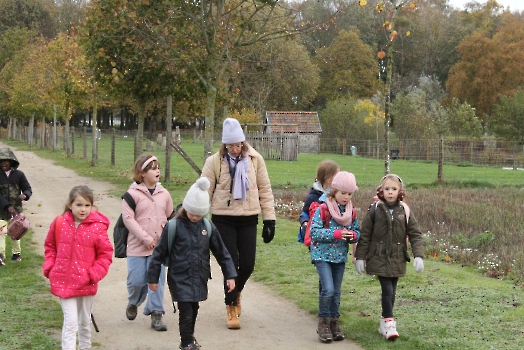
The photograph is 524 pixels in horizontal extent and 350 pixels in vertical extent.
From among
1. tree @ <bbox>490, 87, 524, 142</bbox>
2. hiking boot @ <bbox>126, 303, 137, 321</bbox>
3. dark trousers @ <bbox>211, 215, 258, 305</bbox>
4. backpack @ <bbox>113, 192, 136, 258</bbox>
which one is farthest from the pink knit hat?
tree @ <bbox>490, 87, 524, 142</bbox>

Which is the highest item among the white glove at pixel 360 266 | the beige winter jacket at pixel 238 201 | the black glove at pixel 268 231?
the beige winter jacket at pixel 238 201

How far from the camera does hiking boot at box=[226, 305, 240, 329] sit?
7559mm

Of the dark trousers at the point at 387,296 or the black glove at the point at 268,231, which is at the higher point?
the black glove at the point at 268,231

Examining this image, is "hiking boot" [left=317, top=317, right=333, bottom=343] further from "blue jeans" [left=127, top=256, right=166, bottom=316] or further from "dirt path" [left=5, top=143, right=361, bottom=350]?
"blue jeans" [left=127, top=256, right=166, bottom=316]

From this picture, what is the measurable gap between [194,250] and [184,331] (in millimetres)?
680

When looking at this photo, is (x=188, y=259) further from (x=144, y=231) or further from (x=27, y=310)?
(x=27, y=310)

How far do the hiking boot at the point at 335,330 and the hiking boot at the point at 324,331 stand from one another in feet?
0.29

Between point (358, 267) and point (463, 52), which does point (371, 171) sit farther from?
point (463, 52)

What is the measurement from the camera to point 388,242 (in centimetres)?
702

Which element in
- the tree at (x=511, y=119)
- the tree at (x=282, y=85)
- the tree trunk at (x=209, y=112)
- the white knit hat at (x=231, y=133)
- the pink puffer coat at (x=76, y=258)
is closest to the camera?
the pink puffer coat at (x=76, y=258)

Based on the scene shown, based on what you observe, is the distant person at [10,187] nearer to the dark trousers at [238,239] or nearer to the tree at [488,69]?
the dark trousers at [238,239]

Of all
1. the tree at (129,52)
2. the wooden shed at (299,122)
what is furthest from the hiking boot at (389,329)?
the wooden shed at (299,122)

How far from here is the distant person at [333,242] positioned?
704cm

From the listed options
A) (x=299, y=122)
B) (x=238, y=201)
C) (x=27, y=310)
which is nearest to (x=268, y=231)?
(x=238, y=201)
